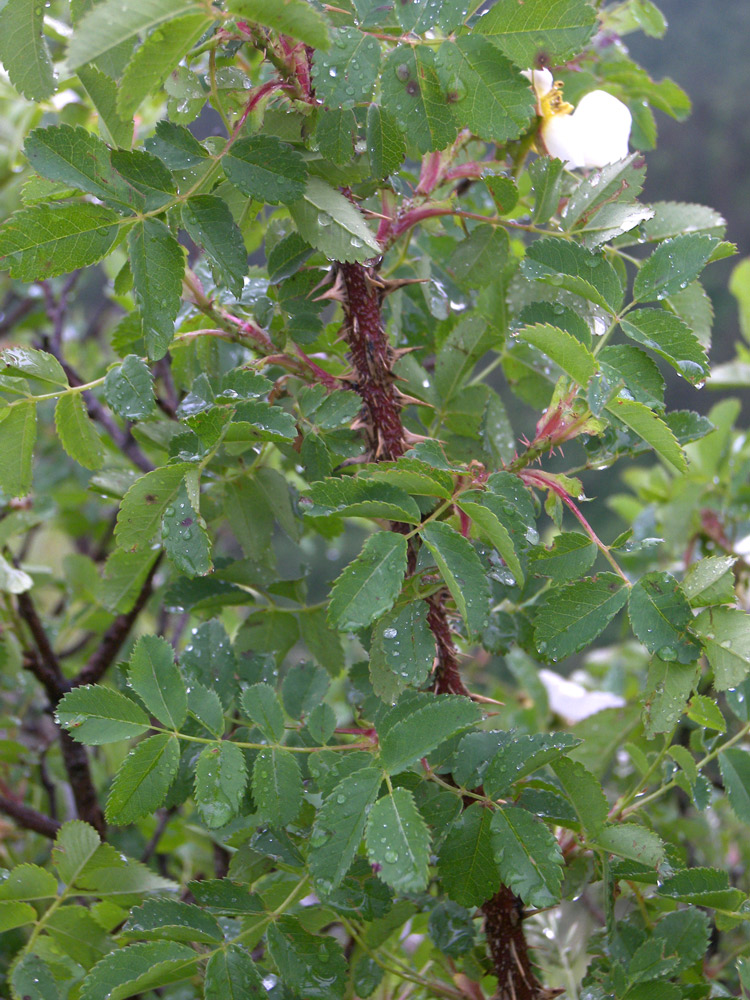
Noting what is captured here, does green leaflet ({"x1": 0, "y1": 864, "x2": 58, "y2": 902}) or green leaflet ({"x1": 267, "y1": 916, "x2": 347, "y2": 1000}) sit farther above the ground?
green leaflet ({"x1": 0, "y1": 864, "x2": 58, "y2": 902})

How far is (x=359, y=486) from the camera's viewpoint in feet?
1.40

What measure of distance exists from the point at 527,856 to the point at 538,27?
17.6 inches

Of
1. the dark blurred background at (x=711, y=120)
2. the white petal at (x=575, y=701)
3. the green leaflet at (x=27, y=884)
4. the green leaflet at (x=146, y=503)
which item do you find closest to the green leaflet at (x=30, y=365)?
the green leaflet at (x=146, y=503)

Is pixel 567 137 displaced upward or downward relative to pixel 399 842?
upward

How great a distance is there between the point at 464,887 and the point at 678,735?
559 mm

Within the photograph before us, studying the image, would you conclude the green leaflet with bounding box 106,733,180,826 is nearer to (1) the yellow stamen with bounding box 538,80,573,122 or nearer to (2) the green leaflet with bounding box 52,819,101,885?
(2) the green leaflet with bounding box 52,819,101,885

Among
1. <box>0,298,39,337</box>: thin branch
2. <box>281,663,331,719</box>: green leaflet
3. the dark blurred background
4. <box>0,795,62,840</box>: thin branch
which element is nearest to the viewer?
<box>281,663,331,719</box>: green leaflet

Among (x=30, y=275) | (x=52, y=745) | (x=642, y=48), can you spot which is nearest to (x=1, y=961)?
(x=52, y=745)

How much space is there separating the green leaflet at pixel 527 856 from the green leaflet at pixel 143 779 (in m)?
0.19

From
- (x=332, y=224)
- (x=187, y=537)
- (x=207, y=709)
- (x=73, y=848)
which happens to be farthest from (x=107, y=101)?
(x=73, y=848)

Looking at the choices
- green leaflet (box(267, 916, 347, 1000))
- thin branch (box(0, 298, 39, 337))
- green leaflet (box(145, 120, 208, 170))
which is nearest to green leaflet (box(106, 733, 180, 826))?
green leaflet (box(267, 916, 347, 1000))

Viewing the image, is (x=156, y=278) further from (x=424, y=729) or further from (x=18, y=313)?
(x=18, y=313)

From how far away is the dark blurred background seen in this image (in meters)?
4.33

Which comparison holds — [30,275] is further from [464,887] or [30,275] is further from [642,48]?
[642,48]
